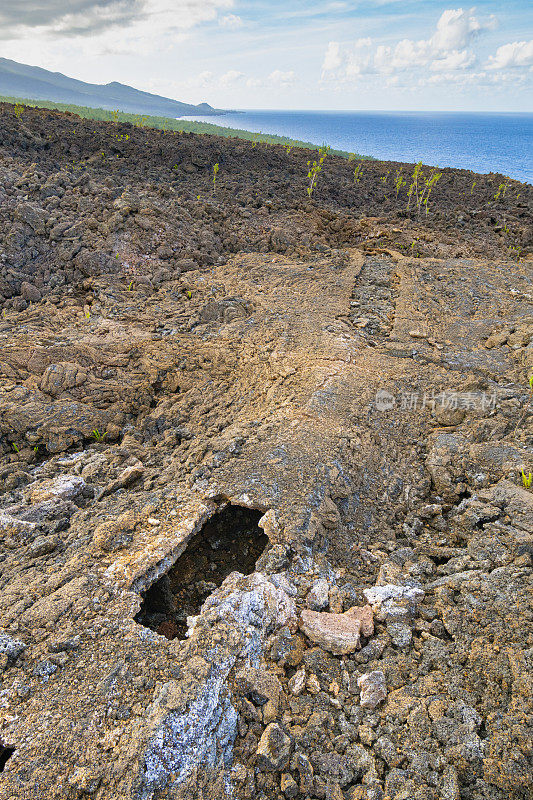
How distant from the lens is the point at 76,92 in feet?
311

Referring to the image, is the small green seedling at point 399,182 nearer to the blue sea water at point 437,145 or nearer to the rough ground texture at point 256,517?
the rough ground texture at point 256,517

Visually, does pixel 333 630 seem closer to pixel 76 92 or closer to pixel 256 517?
pixel 256 517

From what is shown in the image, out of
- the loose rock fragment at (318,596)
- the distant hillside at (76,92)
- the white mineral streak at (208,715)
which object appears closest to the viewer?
the white mineral streak at (208,715)

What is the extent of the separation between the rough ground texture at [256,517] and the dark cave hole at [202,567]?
0.05 ft

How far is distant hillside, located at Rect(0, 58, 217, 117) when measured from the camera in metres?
83.4

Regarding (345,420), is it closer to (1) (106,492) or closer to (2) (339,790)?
(1) (106,492)

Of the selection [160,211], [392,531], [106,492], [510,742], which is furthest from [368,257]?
[510,742]

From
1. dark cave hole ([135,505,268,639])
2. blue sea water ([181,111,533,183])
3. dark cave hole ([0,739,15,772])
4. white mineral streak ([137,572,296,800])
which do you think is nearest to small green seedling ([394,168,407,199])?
blue sea water ([181,111,533,183])

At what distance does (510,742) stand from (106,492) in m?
2.89

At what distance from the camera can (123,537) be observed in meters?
2.81

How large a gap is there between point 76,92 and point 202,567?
12253cm

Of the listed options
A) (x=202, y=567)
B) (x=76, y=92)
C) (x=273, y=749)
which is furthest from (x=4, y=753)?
(x=76, y=92)

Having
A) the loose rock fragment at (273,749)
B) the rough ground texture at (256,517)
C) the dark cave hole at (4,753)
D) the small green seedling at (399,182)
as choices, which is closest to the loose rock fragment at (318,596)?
the rough ground texture at (256,517)

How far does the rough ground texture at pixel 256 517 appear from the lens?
1.92m
